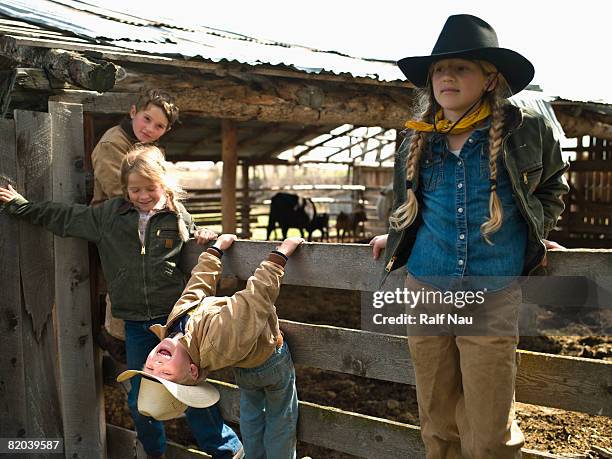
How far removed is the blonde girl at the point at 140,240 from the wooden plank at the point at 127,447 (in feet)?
A: 0.93

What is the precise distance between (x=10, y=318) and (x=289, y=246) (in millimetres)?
1449

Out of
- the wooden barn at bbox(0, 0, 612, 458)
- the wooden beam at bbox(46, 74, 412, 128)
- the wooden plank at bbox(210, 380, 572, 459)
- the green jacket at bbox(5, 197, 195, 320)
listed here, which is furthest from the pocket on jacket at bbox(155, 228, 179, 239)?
the wooden beam at bbox(46, 74, 412, 128)

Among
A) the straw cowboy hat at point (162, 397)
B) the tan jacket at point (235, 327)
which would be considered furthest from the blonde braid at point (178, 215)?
the straw cowboy hat at point (162, 397)

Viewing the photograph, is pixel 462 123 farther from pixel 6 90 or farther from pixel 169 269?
pixel 6 90

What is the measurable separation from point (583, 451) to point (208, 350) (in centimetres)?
265

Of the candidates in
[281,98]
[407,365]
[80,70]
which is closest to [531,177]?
[407,365]

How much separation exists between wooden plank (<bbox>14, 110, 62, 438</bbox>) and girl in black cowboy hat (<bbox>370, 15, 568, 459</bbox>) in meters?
1.76

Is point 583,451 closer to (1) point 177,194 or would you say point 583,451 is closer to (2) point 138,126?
(1) point 177,194

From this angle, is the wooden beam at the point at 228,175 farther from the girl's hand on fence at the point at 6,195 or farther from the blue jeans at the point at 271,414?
the blue jeans at the point at 271,414

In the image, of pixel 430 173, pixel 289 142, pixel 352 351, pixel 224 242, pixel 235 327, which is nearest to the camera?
pixel 430 173

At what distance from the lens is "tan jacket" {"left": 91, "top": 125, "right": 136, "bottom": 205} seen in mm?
3146

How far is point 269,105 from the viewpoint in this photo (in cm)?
644

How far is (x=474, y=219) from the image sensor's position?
2.08m

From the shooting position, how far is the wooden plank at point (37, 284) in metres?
3.03
